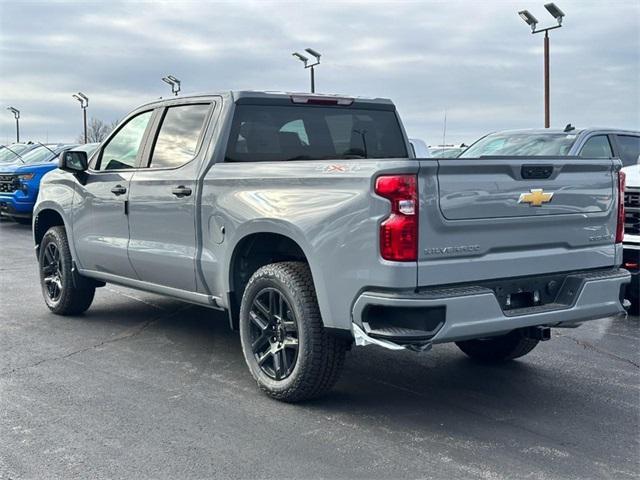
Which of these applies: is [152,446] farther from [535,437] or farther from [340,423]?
[535,437]

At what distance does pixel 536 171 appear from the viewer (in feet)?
15.0

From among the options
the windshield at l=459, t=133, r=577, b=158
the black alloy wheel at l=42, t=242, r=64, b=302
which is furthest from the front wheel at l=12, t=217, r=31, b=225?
the windshield at l=459, t=133, r=577, b=158

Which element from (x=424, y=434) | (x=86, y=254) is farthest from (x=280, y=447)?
(x=86, y=254)

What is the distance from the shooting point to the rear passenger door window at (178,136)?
5.88 meters

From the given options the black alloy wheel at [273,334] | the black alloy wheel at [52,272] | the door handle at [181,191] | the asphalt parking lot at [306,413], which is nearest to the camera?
the asphalt parking lot at [306,413]

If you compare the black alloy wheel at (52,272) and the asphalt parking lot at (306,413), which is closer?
the asphalt parking lot at (306,413)

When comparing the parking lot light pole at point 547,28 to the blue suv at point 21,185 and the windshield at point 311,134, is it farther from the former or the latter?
the windshield at point 311,134

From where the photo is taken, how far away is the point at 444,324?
4.16m

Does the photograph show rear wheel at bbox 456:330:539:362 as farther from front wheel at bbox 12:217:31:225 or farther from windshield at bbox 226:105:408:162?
front wheel at bbox 12:217:31:225

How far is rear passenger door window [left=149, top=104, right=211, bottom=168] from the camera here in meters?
5.88

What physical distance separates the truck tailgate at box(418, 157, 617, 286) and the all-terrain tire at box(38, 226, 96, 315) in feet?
13.7

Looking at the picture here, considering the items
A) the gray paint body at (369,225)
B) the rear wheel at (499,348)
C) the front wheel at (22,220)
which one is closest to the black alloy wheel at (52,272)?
the gray paint body at (369,225)

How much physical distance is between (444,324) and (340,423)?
90 cm

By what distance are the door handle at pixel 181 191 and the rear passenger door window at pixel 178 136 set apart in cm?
22
